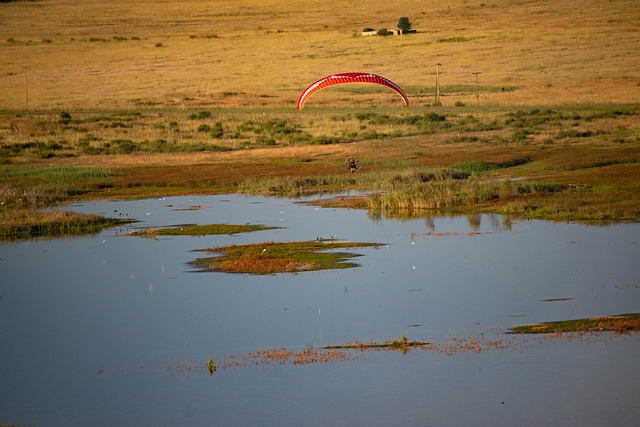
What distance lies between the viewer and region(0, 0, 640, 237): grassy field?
4547 cm

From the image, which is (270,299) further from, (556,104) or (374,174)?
(556,104)

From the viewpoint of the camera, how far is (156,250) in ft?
108

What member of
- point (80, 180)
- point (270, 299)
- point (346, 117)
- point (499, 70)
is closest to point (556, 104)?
point (346, 117)

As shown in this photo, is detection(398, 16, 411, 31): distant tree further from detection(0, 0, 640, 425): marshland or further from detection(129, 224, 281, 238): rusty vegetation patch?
detection(129, 224, 281, 238): rusty vegetation patch

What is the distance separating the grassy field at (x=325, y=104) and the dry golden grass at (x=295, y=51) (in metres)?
0.37

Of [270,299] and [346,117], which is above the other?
[346,117]

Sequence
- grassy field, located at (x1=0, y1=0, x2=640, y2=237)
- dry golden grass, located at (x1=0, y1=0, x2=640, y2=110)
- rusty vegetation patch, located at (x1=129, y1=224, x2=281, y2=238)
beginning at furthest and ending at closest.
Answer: dry golden grass, located at (x1=0, y1=0, x2=640, y2=110) → grassy field, located at (x1=0, y1=0, x2=640, y2=237) → rusty vegetation patch, located at (x1=129, y1=224, x2=281, y2=238)

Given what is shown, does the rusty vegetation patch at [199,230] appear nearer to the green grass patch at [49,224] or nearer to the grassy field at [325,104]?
the green grass patch at [49,224]

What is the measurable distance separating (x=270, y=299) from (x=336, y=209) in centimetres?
1370

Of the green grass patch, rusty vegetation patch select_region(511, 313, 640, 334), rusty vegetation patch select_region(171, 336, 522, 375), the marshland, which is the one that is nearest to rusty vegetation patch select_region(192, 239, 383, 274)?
the marshland

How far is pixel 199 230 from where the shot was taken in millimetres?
35938

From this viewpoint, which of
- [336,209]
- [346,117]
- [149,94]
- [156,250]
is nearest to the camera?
[156,250]

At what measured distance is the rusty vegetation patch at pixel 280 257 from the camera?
1143 inches

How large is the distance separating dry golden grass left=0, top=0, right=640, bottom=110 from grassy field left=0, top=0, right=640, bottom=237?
367mm
